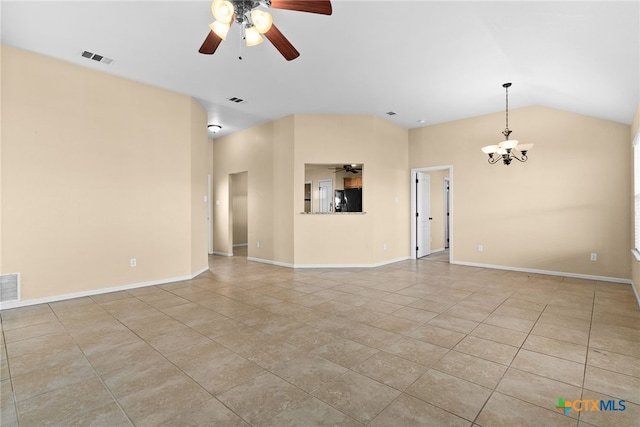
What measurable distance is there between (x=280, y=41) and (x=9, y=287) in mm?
4023

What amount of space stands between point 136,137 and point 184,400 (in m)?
3.92

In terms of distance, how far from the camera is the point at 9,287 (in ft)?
11.3

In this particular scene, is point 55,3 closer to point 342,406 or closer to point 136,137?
point 136,137

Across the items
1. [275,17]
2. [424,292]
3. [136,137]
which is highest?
[275,17]

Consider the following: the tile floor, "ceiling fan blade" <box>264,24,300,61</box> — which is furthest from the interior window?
"ceiling fan blade" <box>264,24,300,61</box>

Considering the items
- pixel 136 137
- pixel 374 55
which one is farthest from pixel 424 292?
pixel 136 137

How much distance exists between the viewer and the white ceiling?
2.70 metres

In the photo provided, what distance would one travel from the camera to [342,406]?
1.76m

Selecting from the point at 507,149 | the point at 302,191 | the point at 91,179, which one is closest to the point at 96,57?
the point at 91,179

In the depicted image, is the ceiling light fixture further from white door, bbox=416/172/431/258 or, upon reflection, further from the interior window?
the interior window

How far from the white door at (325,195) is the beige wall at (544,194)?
145 inches

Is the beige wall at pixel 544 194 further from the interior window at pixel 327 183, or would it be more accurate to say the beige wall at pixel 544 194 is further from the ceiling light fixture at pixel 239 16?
the ceiling light fixture at pixel 239 16

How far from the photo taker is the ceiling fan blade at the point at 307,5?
83.0 inches

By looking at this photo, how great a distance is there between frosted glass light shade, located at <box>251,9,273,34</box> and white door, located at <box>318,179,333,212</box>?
7200mm
